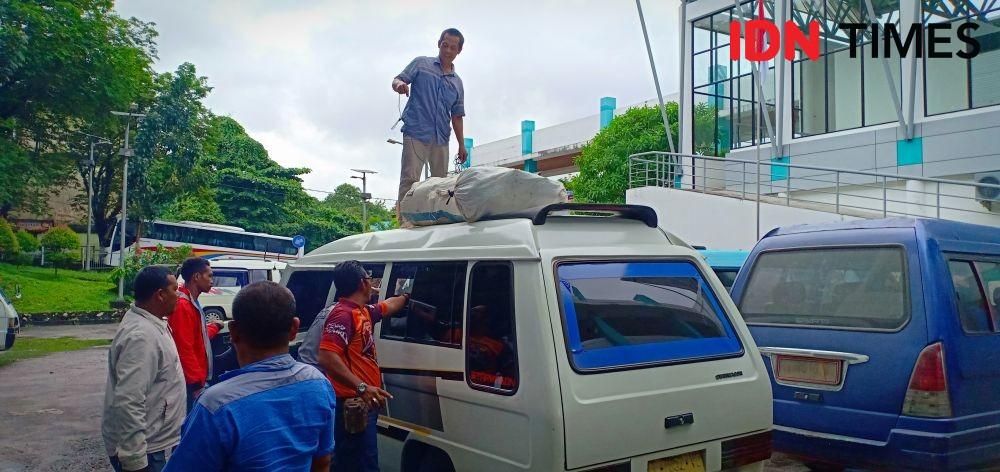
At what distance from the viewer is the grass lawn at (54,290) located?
24.2 meters

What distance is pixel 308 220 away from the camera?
44.2m

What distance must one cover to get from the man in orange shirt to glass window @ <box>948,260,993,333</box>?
3.32m

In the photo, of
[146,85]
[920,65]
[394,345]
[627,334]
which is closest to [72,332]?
[146,85]

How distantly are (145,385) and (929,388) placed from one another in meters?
3.95

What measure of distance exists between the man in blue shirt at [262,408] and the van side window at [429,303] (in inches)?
58.1

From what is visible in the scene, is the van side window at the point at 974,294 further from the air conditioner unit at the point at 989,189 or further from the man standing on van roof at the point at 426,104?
the air conditioner unit at the point at 989,189

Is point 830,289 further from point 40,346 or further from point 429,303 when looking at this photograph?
point 40,346

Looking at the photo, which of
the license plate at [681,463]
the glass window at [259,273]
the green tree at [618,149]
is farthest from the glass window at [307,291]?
the green tree at [618,149]

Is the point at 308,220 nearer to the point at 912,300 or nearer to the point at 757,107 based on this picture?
the point at 757,107

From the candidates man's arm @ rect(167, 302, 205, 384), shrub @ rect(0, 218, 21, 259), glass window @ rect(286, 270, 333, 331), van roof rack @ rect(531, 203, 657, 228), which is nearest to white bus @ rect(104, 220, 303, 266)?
shrub @ rect(0, 218, 21, 259)

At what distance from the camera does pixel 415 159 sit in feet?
20.9

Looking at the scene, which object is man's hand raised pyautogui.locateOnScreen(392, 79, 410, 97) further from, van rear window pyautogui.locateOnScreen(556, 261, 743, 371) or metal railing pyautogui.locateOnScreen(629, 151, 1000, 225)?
metal railing pyautogui.locateOnScreen(629, 151, 1000, 225)

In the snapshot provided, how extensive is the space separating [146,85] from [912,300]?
29.9m

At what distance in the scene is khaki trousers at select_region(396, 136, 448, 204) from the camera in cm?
632
